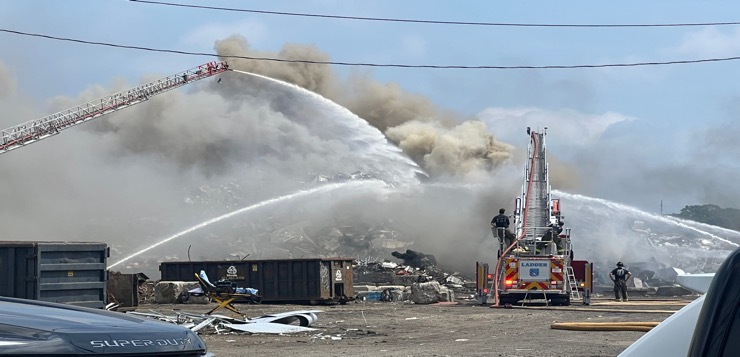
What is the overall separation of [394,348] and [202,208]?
187ft

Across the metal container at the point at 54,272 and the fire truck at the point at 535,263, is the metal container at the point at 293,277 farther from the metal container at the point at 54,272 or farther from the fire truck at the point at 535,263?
the metal container at the point at 54,272

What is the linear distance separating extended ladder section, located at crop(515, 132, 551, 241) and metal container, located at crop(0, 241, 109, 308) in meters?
14.4

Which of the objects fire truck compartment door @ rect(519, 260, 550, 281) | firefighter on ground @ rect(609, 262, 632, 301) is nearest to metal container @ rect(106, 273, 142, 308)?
fire truck compartment door @ rect(519, 260, 550, 281)

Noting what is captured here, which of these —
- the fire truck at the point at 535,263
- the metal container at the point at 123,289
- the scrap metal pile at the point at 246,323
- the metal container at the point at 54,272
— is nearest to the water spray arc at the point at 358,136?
the fire truck at the point at 535,263

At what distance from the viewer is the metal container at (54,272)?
51.6 ft

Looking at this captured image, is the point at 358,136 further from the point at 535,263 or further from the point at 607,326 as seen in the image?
the point at 607,326

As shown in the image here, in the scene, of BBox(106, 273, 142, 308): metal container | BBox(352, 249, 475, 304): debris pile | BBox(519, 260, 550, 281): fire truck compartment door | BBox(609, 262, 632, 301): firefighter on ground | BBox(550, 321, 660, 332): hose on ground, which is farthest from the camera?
BBox(609, 262, 632, 301): firefighter on ground

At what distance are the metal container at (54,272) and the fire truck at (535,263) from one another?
13035 mm

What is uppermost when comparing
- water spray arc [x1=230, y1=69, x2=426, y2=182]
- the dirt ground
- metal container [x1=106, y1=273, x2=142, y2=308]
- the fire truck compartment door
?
water spray arc [x1=230, y1=69, x2=426, y2=182]

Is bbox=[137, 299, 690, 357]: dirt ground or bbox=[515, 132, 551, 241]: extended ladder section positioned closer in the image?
bbox=[137, 299, 690, 357]: dirt ground

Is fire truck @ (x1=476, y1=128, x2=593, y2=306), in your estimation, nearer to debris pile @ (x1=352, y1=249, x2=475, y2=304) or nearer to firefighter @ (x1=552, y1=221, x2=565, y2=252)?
firefighter @ (x1=552, y1=221, x2=565, y2=252)

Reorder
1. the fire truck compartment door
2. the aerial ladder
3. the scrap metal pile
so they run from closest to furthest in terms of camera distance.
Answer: the scrap metal pile → the fire truck compartment door → the aerial ladder

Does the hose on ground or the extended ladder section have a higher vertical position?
the extended ladder section

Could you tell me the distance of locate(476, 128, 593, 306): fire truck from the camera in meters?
27.0
